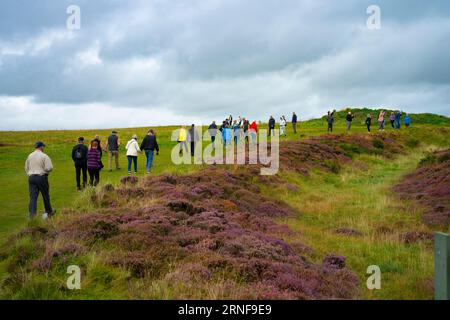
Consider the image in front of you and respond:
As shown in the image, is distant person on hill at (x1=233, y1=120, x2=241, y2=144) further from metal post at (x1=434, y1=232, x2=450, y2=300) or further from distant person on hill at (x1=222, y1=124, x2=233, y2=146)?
metal post at (x1=434, y1=232, x2=450, y2=300)

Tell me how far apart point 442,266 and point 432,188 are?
52.3 feet

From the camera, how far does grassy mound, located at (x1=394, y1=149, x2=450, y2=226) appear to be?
1656 cm

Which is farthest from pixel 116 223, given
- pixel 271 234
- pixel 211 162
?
pixel 211 162

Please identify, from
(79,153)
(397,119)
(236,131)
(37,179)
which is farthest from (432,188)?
(397,119)

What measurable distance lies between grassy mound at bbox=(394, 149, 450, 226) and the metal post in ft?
30.6

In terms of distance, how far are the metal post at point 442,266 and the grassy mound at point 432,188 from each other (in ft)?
30.6

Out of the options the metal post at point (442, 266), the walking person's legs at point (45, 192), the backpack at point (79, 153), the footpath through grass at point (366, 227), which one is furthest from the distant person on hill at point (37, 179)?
the metal post at point (442, 266)

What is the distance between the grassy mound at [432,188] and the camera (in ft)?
54.3

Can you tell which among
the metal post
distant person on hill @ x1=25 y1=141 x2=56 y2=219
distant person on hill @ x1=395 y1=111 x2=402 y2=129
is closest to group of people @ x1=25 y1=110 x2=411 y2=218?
distant person on hill @ x1=25 y1=141 x2=56 y2=219

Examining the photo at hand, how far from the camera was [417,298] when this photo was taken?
29.2 feet

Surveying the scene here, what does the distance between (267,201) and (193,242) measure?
8.17m

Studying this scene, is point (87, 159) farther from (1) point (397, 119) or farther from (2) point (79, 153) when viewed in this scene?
(1) point (397, 119)
